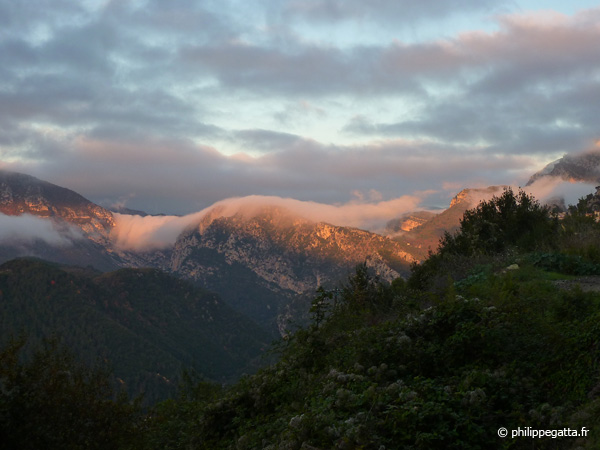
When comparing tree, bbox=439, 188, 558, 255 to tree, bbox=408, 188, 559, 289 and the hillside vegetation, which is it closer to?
tree, bbox=408, 188, 559, 289

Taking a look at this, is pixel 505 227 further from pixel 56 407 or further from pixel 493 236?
pixel 56 407

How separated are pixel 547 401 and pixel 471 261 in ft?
46.1

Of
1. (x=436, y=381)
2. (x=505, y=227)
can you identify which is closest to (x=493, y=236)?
(x=505, y=227)

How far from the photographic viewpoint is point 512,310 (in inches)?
443

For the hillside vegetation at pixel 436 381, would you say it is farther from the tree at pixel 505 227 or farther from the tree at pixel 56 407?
the tree at pixel 505 227

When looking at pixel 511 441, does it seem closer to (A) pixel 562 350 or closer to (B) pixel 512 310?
(A) pixel 562 350

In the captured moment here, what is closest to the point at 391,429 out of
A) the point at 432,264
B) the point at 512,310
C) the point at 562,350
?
the point at 562,350

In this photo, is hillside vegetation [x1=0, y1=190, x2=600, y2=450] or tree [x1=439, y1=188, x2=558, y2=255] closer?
hillside vegetation [x1=0, y1=190, x2=600, y2=450]

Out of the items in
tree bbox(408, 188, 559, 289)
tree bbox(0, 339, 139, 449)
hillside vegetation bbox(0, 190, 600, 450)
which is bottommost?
tree bbox(0, 339, 139, 449)

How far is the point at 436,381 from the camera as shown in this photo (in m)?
8.98

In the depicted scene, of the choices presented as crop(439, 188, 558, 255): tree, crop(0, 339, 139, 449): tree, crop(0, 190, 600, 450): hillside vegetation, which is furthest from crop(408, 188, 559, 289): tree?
crop(0, 339, 139, 449): tree

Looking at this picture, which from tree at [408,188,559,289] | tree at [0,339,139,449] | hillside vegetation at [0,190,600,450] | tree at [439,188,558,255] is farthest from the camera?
tree at [439,188,558,255]

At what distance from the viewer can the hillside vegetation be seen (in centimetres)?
737

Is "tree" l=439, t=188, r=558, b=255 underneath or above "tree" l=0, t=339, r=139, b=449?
above
